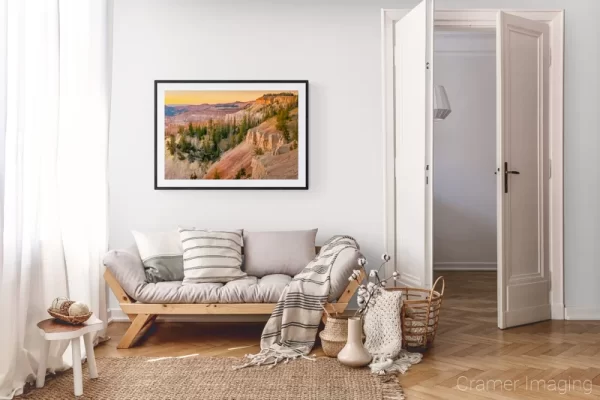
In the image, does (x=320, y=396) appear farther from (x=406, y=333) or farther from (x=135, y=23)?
(x=135, y=23)

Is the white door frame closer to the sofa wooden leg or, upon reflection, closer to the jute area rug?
the jute area rug

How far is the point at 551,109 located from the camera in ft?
15.0

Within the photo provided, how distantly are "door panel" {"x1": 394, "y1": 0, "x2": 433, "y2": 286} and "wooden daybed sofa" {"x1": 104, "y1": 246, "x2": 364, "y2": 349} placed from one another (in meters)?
0.62

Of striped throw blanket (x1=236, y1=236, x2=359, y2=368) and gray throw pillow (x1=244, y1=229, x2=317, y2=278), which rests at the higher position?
gray throw pillow (x1=244, y1=229, x2=317, y2=278)

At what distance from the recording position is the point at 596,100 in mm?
4574

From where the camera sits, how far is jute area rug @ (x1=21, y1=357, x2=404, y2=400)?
280 centimetres

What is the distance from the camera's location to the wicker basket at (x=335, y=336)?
11.1 ft

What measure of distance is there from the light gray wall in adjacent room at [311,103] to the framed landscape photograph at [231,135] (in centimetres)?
8

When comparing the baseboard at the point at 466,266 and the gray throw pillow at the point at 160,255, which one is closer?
the gray throw pillow at the point at 160,255

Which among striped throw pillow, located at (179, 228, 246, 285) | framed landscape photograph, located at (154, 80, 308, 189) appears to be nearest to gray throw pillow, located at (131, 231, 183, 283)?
striped throw pillow, located at (179, 228, 246, 285)

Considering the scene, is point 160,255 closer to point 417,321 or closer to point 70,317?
point 70,317

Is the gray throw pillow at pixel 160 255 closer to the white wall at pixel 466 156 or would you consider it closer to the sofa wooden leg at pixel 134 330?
the sofa wooden leg at pixel 134 330

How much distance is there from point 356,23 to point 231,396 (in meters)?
3.05

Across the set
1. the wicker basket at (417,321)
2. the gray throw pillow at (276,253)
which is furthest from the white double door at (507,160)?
the gray throw pillow at (276,253)
